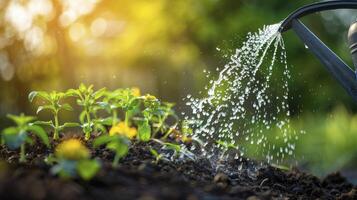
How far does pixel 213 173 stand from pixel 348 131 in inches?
112

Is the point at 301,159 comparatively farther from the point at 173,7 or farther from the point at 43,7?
the point at 43,7

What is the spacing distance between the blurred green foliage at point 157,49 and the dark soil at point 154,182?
2.02 meters

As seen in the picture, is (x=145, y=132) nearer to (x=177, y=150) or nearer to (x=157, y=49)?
(x=177, y=150)

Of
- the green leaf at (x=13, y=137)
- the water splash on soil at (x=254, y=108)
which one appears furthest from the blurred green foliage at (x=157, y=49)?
the green leaf at (x=13, y=137)

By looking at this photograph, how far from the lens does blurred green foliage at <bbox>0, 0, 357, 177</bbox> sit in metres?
6.48

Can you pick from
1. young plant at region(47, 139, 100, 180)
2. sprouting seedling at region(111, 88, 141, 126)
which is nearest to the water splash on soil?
sprouting seedling at region(111, 88, 141, 126)

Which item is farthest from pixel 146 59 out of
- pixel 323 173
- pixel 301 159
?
pixel 323 173

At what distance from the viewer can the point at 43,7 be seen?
8.09 meters

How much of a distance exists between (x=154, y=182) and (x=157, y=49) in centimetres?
588

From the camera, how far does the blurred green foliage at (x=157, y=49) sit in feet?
21.3

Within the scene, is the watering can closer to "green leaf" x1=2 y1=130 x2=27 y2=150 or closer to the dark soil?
the dark soil

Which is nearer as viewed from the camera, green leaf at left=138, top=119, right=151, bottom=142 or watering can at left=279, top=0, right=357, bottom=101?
green leaf at left=138, top=119, right=151, bottom=142

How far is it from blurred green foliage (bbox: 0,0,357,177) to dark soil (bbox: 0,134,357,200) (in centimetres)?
202

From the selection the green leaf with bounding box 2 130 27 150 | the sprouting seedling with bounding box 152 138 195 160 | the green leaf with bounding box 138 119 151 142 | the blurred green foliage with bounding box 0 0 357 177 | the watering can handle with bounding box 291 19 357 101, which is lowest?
the green leaf with bounding box 2 130 27 150
